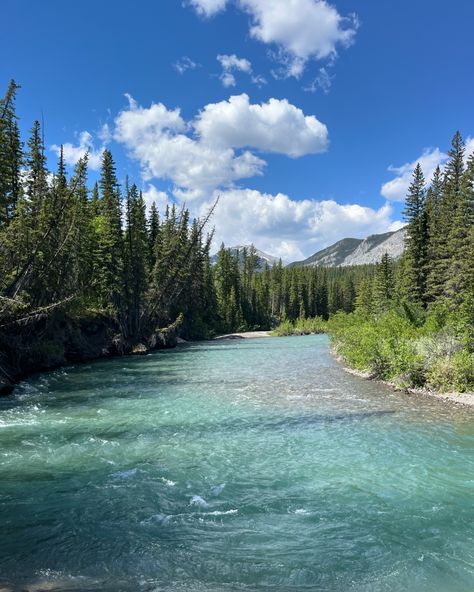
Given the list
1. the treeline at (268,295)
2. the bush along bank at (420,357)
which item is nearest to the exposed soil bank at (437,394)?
the bush along bank at (420,357)

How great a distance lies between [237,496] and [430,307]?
33848mm

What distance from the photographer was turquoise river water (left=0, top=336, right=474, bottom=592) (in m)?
6.98

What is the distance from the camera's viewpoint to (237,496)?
32.8 ft

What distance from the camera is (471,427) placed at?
1541 centimetres

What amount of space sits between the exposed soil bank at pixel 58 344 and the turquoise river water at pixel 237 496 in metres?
10.1

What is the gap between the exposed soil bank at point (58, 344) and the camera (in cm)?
2809

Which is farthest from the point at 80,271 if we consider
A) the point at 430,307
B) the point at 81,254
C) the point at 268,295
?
the point at 268,295

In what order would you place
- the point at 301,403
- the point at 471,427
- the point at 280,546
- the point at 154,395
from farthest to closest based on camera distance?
the point at 154,395 < the point at 301,403 < the point at 471,427 < the point at 280,546

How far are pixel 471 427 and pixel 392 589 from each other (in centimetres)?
1058

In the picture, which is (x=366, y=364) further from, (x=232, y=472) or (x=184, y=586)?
(x=184, y=586)

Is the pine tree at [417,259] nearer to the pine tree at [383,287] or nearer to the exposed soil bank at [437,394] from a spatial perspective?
the pine tree at [383,287]

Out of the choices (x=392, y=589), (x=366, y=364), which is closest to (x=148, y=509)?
(x=392, y=589)

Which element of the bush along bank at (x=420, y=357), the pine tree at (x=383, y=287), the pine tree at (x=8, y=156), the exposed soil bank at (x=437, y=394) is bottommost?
the exposed soil bank at (x=437, y=394)

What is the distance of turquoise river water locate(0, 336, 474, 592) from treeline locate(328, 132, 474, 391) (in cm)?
332
